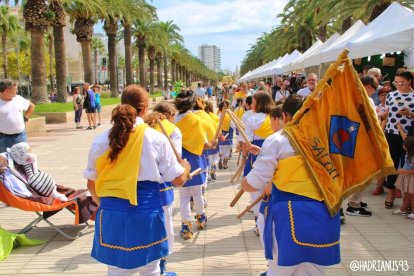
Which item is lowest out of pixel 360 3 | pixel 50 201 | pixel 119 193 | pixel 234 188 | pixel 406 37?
pixel 234 188

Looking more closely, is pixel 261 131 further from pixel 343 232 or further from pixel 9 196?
pixel 9 196

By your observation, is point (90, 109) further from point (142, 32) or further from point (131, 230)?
point (142, 32)

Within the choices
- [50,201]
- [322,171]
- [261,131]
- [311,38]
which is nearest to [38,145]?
[50,201]

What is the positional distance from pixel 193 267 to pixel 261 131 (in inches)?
72.5

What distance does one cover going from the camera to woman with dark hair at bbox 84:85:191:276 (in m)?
3.07

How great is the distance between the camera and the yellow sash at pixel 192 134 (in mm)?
5488

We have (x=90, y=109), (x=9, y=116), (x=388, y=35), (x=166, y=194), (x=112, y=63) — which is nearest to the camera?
(x=166, y=194)

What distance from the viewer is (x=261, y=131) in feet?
18.2

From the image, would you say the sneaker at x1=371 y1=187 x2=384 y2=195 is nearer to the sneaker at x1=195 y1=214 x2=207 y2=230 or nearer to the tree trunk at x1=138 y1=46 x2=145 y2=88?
the sneaker at x1=195 y1=214 x2=207 y2=230

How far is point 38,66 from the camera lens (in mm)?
21078

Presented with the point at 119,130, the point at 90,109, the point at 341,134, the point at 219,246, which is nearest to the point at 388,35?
the point at 219,246

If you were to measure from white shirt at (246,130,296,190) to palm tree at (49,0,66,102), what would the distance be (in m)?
20.7

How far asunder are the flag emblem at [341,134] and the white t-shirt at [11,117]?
5602 mm

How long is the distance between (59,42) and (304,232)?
903 inches
